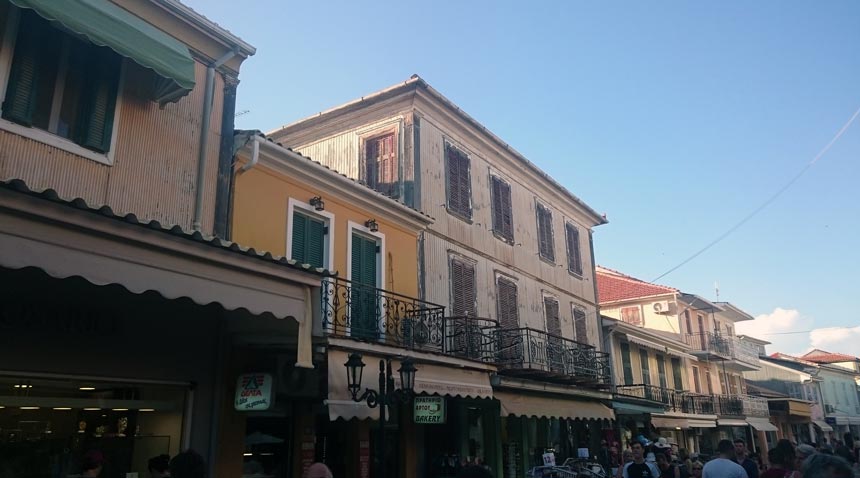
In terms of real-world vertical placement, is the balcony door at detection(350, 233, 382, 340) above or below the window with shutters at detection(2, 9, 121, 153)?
below

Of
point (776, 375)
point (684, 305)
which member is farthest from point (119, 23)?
point (776, 375)

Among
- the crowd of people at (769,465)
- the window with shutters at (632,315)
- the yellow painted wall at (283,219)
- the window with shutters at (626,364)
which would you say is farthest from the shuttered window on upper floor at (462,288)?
the window with shutters at (632,315)

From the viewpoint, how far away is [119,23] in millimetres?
7570

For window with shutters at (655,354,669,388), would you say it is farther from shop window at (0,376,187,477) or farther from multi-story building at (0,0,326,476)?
shop window at (0,376,187,477)

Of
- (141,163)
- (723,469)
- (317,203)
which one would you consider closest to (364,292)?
(317,203)

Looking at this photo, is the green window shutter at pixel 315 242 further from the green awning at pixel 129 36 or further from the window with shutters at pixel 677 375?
the window with shutters at pixel 677 375

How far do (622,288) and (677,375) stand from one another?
5.00 meters

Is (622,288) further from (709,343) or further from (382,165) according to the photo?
(382,165)

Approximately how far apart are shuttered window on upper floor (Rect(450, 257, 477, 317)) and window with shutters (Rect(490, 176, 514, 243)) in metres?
1.96

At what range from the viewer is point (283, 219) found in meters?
10.5

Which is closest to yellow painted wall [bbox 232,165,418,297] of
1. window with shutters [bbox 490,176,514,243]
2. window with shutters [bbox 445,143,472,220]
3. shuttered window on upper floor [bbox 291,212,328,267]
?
shuttered window on upper floor [bbox 291,212,328,267]

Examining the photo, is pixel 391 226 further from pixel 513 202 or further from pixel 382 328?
pixel 513 202

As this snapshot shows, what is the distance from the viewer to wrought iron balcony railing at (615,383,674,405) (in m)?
23.1

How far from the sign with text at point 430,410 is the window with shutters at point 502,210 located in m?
6.51
